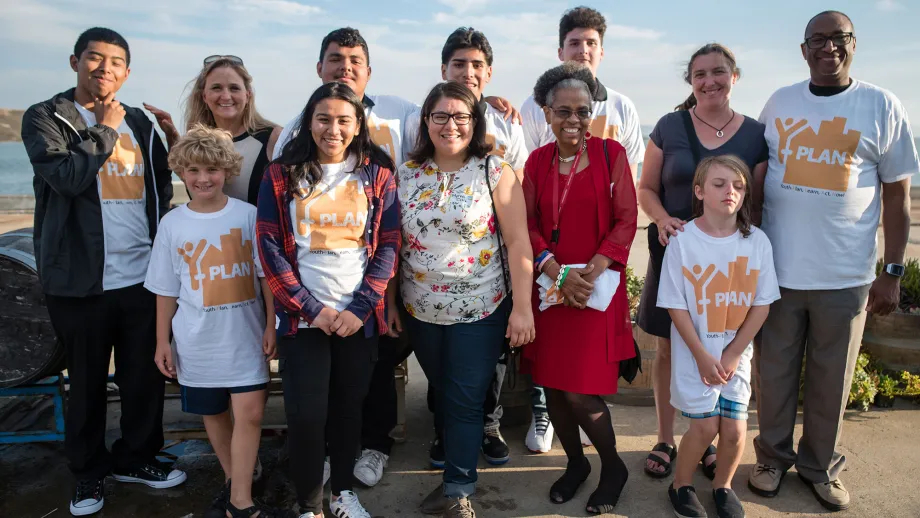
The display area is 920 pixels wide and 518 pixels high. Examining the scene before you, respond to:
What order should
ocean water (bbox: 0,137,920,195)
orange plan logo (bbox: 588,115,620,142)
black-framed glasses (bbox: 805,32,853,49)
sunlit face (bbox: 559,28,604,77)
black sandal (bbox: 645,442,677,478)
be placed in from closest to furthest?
1. black-framed glasses (bbox: 805,32,853,49)
2. black sandal (bbox: 645,442,677,478)
3. orange plan logo (bbox: 588,115,620,142)
4. sunlit face (bbox: 559,28,604,77)
5. ocean water (bbox: 0,137,920,195)

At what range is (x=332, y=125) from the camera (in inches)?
111

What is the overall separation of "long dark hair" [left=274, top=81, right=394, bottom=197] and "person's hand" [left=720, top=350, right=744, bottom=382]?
1836mm

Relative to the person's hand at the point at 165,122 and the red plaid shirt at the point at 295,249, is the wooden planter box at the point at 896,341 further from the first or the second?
the person's hand at the point at 165,122

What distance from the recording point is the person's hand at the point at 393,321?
3.15 m

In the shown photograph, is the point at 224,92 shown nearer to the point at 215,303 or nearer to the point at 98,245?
the point at 98,245

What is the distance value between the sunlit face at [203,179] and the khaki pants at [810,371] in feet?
9.37

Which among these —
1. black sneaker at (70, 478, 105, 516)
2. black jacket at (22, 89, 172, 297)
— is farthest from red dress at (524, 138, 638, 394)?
black sneaker at (70, 478, 105, 516)

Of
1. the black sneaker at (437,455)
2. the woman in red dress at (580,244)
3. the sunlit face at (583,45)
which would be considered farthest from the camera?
the sunlit face at (583,45)

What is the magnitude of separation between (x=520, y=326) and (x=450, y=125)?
97cm

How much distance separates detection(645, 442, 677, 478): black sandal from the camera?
3.53 meters

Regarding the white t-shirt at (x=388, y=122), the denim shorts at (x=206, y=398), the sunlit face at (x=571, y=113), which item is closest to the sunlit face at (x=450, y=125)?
the sunlit face at (x=571, y=113)

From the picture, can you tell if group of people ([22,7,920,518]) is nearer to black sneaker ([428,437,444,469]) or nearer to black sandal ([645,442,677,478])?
black sandal ([645,442,677,478])

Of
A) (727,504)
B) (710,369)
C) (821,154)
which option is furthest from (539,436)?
(821,154)

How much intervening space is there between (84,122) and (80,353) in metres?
1.18
